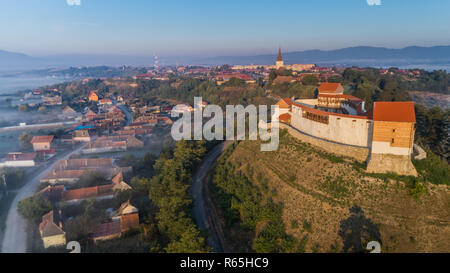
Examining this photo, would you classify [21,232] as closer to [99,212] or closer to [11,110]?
[99,212]

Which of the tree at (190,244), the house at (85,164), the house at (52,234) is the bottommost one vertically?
the house at (52,234)

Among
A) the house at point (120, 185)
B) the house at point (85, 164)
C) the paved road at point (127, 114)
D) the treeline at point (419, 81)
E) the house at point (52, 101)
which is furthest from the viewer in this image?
the house at point (52, 101)

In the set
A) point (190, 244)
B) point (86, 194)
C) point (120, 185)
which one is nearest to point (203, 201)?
point (190, 244)

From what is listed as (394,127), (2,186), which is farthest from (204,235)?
(2,186)

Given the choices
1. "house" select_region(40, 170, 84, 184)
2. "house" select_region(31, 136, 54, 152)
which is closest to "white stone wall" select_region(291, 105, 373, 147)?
"house" select_region(40, 170, 84, 184)

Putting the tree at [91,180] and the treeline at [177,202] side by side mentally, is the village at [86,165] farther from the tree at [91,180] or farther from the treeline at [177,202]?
the treeline at [177,202]

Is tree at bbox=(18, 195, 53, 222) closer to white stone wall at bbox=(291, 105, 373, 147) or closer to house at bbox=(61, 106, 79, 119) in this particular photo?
white stone wall at bbox=(291, 105, 373, 147)

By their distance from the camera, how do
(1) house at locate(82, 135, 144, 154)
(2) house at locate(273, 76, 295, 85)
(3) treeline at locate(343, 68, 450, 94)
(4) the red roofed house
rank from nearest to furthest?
(4) the red roofed house → (1) house at locate(82, 135, 144, 154) → (3) treeline at locate(343, 68, 450, 94) → (2) house at locate(273, 76, 295, 85)

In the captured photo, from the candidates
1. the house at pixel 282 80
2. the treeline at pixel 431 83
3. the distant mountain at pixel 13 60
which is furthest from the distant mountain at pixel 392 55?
the distant mountain at pixel 13 60
